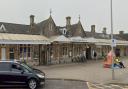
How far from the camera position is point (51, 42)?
40375 millimetres

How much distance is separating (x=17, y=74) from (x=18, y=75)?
3.7 inches

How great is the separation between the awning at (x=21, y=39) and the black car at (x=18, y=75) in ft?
44.5

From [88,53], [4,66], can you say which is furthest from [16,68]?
[88,53]

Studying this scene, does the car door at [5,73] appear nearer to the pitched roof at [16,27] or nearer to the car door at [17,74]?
the car door at [17,74]

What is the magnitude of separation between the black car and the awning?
13.6 metres

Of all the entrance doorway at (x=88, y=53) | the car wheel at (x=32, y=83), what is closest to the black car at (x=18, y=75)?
the car wheel at (x=32, y=83)

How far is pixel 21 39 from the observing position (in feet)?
118

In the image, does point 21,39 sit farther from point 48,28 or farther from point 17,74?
point 17,74

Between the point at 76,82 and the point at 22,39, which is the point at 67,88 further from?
the point at 22,39

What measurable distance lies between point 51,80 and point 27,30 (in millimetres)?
22059

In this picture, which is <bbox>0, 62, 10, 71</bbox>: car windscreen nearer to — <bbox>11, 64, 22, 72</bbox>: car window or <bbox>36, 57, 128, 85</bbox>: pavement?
<bbox>11, 64, 22, 72</bbox>: car window

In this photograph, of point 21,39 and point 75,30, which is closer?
point 21,39

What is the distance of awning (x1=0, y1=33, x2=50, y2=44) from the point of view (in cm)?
3383

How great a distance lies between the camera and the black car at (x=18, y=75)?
63.9 ft
